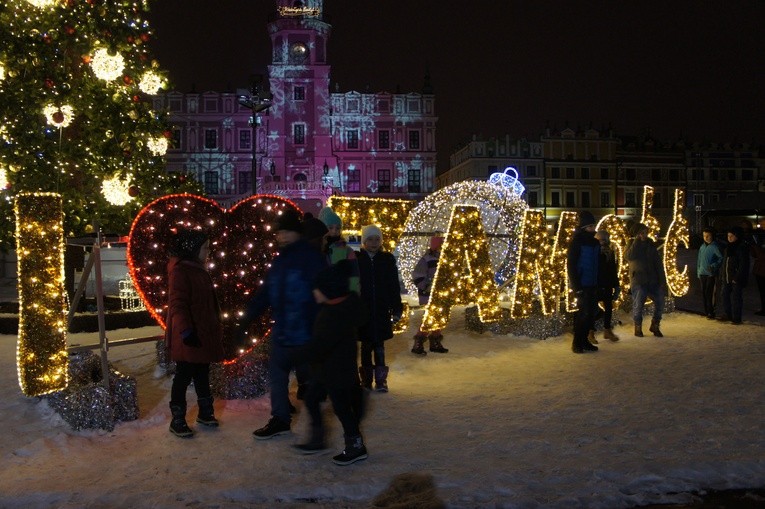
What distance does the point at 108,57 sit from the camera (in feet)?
32.8

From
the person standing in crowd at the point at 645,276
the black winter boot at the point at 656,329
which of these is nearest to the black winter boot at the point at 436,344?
the person standing in crowd at the point at 645,276

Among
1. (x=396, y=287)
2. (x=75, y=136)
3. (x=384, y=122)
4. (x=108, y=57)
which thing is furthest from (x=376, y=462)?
(x=384, y=122)

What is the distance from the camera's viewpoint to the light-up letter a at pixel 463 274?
9453mm

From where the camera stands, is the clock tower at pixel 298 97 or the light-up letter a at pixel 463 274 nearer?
the light-up letter a at pixel 463 274

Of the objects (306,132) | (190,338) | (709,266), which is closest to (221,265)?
(190,338)

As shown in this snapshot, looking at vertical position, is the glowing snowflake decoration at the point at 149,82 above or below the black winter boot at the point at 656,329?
above

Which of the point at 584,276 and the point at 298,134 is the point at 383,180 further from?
the point at 584,276

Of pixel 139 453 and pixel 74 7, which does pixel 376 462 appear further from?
pixel 74 7

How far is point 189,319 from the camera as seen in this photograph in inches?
220

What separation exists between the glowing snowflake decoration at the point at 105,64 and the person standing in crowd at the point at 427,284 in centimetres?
534

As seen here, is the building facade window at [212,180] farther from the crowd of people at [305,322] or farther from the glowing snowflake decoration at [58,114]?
the crowd of people at [305,322]

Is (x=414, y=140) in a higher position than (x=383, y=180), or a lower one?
higher

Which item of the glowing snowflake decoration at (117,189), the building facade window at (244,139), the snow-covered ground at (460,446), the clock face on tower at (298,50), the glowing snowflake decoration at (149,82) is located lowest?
the snow-covered ground at (460,446)

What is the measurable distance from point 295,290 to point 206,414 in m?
1.53
